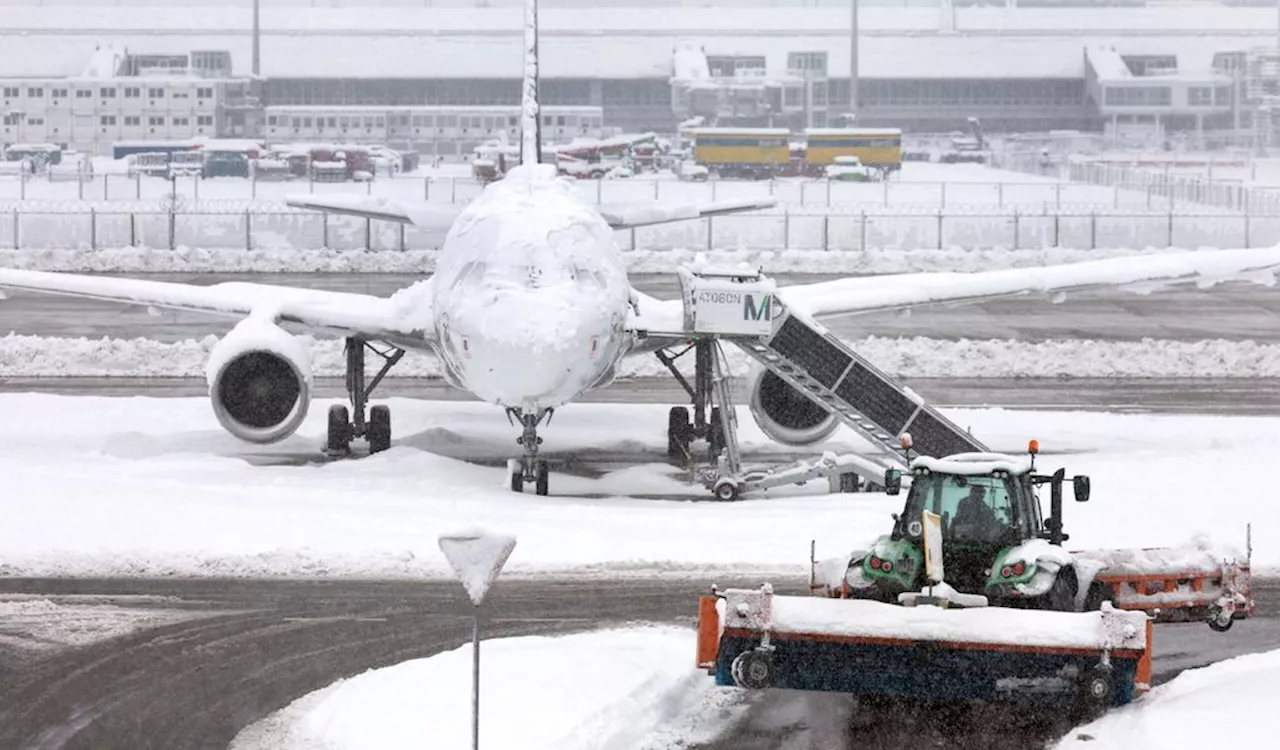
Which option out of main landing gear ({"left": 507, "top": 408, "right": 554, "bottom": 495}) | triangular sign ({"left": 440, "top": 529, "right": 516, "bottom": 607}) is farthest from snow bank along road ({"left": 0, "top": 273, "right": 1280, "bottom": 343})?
triangular sign ({"left": 440, "top": 529, "right": 516, "bottom": 607})

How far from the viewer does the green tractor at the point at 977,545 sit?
16.8 m

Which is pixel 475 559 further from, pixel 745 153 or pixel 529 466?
pixel 745 153

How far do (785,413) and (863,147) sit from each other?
72.3 m

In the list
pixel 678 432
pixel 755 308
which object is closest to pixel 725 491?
pixel 755 308

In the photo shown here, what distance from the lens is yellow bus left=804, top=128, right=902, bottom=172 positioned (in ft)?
334

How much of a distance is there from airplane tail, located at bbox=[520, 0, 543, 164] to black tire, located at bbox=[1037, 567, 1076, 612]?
1762 cm

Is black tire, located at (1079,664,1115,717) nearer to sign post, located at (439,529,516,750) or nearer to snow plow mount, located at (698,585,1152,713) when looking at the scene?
snow plow mount, located at (698,585,1152,713)

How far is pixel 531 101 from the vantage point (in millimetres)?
33719

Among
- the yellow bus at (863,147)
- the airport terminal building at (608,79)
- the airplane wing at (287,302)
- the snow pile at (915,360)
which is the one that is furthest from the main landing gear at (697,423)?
the airport terminal building at (608,79)

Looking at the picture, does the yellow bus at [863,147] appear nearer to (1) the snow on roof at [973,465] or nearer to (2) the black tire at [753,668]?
(1) the snow on roof at [973,465]

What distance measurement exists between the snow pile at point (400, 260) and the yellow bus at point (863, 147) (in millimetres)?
41180

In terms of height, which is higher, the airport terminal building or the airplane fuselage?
the airport terminal building

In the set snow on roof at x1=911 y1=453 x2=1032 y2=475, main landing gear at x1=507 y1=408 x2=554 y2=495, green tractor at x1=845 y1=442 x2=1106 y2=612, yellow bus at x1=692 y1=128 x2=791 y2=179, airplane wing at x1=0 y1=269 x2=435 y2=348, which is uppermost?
yellow bus at x1=692 y1=128 x2=791 y2=179

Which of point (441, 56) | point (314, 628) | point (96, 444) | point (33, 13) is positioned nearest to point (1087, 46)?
point (441, 56)
